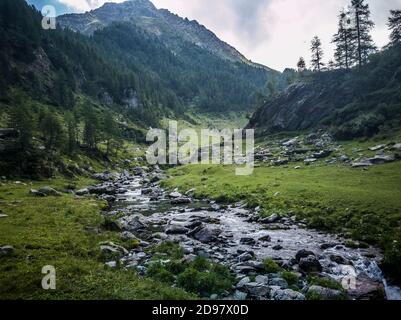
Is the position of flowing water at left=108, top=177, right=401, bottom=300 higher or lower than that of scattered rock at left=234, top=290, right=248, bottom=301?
higher

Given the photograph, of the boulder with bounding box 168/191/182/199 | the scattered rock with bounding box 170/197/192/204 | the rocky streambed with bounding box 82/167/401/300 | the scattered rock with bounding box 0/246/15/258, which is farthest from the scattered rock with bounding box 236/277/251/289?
the boulder with bounding box 168/191/182/199

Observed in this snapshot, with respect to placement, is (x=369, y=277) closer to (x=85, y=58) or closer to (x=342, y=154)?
(x=342, y=154)

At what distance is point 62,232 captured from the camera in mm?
27812

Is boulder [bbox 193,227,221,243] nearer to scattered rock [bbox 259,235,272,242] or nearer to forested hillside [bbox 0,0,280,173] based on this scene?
scattered rock [bbox 259,235,272,242]

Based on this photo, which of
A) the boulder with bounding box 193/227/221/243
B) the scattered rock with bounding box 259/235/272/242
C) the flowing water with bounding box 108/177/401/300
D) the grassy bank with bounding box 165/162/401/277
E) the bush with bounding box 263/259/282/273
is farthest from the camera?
the boulder with bounding box 193/227/221/243

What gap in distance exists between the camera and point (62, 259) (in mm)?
20453

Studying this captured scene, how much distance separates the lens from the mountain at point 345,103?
240 feet

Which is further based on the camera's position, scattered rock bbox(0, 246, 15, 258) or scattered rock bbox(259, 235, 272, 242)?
scattered rock bbox(259, 235, 272, 242)

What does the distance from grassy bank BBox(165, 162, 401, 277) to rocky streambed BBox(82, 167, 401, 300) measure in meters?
1.71

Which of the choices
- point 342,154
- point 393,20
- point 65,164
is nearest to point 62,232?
point 65,164

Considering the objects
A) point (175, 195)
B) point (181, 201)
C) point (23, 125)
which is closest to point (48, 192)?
point (175, 195)

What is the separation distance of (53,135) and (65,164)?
33.4 feet

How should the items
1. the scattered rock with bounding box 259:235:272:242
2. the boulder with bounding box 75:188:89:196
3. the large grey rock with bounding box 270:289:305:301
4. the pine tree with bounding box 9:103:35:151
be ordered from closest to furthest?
the large grey rock with bounding box 270:289:305:301
the scattered rock with bounding box 259:235:272:242
the boulder with bounding box 75:188:89:196
the pine tree with bounding box 9:103:35:151

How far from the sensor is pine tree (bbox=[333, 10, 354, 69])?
106375 millimetres
